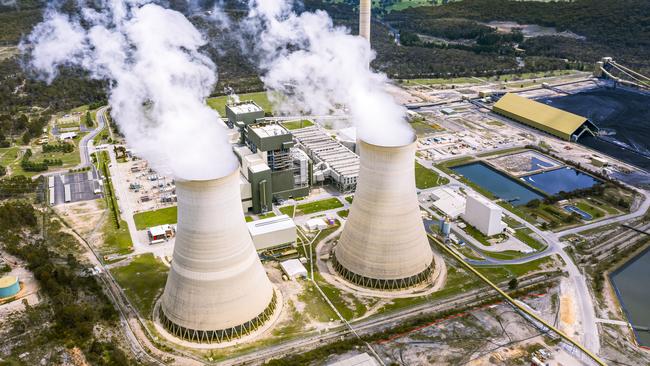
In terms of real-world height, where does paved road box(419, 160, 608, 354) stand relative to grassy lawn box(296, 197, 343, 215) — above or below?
below

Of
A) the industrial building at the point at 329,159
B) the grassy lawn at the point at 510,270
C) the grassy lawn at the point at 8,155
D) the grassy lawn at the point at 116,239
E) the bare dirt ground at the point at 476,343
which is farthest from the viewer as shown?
the grassy lawn at the point at 8,155

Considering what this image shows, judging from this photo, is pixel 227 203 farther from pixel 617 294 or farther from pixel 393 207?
pixel 617 294

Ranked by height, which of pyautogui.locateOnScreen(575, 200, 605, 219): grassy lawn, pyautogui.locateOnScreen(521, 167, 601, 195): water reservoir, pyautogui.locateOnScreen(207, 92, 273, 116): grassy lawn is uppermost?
pyautogui.locateOnScreen(207, 92, 273, 116): grassy lawn

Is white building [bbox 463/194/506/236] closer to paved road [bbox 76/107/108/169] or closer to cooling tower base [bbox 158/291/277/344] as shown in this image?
cooling tower base [bbox 158/291/277/344]

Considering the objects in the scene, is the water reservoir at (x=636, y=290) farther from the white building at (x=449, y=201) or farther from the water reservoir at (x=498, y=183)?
the white building at (x=449, y=201)

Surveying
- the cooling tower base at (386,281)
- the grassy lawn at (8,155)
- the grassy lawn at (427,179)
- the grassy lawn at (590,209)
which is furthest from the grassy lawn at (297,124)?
the cooling tower base at (386,281)

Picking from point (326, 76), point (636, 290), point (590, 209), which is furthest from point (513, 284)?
point (326, 76)

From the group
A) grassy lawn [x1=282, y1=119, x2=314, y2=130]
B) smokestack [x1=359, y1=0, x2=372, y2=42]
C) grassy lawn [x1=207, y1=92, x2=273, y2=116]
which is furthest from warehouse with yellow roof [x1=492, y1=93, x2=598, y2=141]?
grassy lawn [x1=207, y1=92, x2=273, y2=116]
